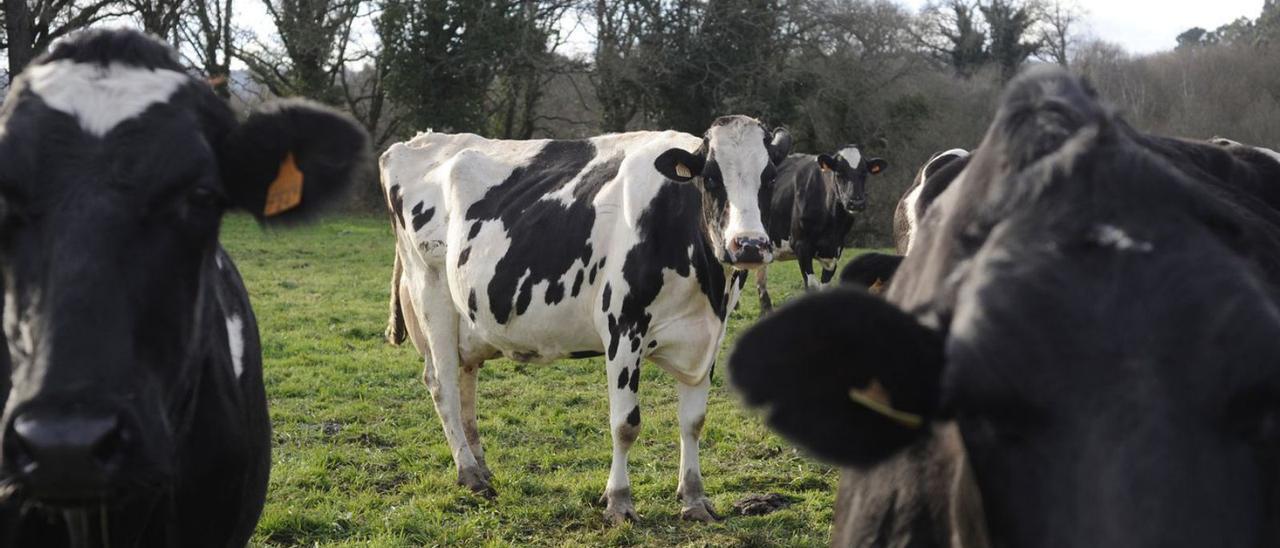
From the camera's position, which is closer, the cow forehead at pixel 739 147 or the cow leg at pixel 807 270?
the cow forehead at pixel 739 147

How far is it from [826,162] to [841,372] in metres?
12.9

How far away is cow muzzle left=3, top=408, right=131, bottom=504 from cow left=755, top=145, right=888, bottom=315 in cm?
1197

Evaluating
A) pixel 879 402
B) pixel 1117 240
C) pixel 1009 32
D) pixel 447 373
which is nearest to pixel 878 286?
pixel 879 402

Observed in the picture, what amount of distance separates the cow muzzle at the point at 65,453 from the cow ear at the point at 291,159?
768mm

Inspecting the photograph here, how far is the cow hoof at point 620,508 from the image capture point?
5.89 m

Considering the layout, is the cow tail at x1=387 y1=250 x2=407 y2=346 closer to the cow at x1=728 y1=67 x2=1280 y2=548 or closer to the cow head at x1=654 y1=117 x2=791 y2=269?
the cow head at x1=654 y1=117 x2=791 y2=269

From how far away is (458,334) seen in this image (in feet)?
23.6

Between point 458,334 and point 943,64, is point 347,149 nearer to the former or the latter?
point 458,334

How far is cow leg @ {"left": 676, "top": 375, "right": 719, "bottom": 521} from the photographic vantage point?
6004 millimetres

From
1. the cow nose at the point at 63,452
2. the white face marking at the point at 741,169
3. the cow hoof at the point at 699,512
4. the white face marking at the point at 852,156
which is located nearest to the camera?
the cow nose at the point at 63,452

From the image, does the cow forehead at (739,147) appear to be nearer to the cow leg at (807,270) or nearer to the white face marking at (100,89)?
the white face marking at (100,89)

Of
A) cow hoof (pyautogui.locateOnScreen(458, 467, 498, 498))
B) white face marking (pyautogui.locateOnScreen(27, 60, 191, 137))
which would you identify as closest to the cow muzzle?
white face marking (pyautogui.locateOnScreen(27, 60, 191, 137))

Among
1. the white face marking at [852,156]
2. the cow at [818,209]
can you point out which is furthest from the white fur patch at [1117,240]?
the white face marking at [852,156]

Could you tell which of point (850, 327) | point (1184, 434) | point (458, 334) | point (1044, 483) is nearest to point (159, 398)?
point (850, 327)
